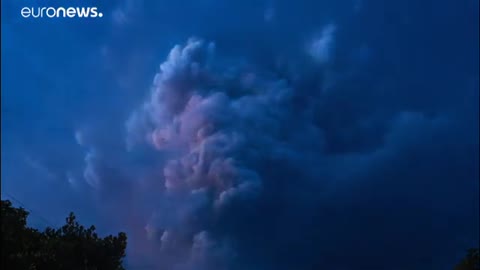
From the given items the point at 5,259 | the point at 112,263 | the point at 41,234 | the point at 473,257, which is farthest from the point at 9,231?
the point at 473,257

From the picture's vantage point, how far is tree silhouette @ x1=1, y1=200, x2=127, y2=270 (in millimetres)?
32156

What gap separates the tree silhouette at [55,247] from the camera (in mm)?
32156

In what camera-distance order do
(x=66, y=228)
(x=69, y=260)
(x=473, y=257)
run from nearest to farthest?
1. (x=473, y=257)
2. (x=69, y=260)
3. (x=66, y=228)

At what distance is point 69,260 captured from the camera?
36281 mm

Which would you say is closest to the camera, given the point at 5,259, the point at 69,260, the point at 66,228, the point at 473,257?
the point at 473,257

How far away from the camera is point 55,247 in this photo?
3550 cm

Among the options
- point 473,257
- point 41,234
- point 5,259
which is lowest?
point 473,257

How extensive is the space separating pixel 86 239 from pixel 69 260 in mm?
2265

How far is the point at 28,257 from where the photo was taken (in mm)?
32500

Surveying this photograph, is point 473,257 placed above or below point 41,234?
below

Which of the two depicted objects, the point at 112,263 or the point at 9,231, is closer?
the point at 9,231

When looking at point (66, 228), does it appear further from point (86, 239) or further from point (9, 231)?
point (9, 231)

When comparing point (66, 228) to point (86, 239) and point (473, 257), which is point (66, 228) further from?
point (473, 257)

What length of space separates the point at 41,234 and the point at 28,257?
14.4 ft
